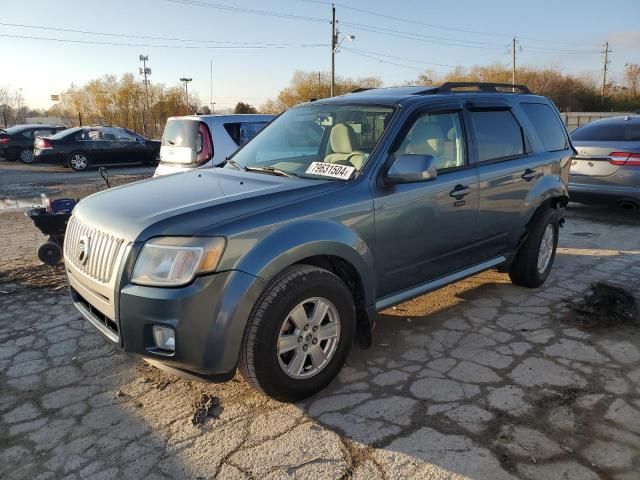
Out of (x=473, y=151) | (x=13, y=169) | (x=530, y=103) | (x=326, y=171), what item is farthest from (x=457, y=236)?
(x=13, y=169)

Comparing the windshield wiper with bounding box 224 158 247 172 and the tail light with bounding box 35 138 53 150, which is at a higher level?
the tail light with bounding box 35 138 53 150

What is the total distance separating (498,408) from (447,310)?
1.60m

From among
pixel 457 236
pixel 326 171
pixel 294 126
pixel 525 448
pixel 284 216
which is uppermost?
pixel 294 126

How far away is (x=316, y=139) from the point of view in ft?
13.4

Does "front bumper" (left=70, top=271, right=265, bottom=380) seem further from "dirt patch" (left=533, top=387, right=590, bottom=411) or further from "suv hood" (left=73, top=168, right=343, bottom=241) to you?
"dirt patch" (left=533, top=387, right=590, bottom=411)

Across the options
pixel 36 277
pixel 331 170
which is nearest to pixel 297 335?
pixel 331 170

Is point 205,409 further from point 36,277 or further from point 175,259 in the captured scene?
point 36,277

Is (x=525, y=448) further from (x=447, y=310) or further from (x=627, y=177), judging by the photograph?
(x=627, y=177)

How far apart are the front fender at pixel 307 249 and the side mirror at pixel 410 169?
0.50 metres

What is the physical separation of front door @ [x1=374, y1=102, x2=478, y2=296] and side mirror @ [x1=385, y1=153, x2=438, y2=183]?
0.09m

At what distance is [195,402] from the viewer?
3.20m

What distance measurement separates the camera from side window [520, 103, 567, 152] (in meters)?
5.05

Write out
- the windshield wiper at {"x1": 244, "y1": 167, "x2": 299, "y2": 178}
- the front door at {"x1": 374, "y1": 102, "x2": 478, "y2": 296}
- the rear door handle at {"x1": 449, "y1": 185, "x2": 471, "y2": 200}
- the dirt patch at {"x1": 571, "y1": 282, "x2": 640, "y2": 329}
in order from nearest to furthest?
the front door at {"x1": 374, "y1": 102, "x2": 478, "y2": 296}
the windshield wiper at {"x1": 244, "y1": 167, "x2": 299, "y2": 178}
the rear door handle at {"x1": 449, "y1": 185, "x2": 471, "y2": 200}
the dirt patch at {"x1": 571, "y1": 282, "x2": 640, "y2": 329}

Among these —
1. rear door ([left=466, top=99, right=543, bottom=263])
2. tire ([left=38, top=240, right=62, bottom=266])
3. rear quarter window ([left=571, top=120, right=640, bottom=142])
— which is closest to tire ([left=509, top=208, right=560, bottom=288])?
rear door ([left=466, top=99, right=543, bottom=263])
